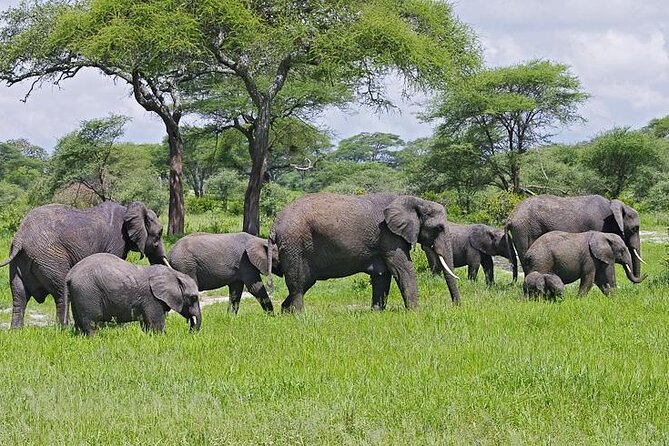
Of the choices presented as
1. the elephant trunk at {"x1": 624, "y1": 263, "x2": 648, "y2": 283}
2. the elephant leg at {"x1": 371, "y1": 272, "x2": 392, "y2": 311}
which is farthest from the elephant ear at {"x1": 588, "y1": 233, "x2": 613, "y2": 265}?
the elephant leg at {"x1": 371, "y1": 272, "x2": 392, "y2": 311}

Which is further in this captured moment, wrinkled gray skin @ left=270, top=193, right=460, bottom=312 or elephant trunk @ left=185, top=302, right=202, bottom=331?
wrinkled gray skin @ left=270, top=193, right=460, bottom=312

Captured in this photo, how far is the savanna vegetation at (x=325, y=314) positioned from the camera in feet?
18.3

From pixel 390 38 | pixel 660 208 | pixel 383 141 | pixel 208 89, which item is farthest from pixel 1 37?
pixel 383 141

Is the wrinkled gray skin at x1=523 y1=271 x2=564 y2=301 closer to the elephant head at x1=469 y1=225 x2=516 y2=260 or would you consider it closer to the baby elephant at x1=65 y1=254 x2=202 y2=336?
the elephant head at x1=469 y1=225 x2=516 y2=260

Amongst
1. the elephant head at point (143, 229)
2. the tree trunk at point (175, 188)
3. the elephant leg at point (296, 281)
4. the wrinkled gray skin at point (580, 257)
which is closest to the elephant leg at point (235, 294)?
the elephant head at point (143, 229)

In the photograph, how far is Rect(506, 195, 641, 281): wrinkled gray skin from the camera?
15.5 metres

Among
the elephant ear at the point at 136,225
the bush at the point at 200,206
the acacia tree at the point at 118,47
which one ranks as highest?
the acacia tree at the point at 118,47

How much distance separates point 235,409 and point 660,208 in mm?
38109

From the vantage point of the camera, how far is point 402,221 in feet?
37.9

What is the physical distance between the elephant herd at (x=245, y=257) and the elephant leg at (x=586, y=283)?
0.02 metres

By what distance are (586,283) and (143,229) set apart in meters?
7.24

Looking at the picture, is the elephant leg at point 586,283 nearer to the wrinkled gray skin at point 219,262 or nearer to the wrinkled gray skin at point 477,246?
the wrinkled gray skin at point 477,246

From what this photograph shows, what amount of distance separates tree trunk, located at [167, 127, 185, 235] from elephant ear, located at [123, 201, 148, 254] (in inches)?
640

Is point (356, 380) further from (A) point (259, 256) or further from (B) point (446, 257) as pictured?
(A) point (259, 256)
